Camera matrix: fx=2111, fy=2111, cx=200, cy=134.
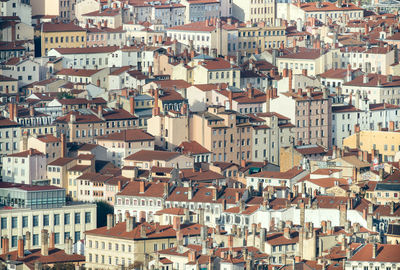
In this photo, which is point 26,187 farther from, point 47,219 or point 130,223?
point 130,223

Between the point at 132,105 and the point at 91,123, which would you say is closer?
the point at 91,123

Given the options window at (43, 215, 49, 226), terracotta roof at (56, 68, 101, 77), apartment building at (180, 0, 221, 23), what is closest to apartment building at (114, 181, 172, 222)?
window at (43, 215, 49, 226)

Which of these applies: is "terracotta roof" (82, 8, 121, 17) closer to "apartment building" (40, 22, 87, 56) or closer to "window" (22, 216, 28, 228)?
"apartment building" (40, 22, 87, 56)

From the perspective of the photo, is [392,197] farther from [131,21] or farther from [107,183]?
[131,21]

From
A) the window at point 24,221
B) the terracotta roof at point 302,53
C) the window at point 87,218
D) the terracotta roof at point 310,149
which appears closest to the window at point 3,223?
the window at point 24,221

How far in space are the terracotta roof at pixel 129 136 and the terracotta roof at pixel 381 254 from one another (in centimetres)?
3829

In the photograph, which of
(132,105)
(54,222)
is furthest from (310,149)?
(54,222)

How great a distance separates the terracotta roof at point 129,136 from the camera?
440 ft

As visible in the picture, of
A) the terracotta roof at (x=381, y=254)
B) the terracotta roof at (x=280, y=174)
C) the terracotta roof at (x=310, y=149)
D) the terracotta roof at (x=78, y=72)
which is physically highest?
the terracotta roof at (x=78, y=72)

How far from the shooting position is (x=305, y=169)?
128m

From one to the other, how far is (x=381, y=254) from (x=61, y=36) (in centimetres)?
7951

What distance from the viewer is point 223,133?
136750mm

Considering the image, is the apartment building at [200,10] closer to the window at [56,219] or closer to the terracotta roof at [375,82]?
the terracotta roof at [375,82]

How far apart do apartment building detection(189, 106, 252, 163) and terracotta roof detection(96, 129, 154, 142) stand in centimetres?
324
